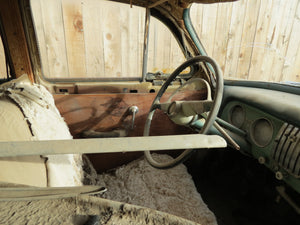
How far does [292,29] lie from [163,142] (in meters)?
3.52

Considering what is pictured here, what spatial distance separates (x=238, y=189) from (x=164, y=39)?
1493 millimetres

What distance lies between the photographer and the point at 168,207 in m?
1.18

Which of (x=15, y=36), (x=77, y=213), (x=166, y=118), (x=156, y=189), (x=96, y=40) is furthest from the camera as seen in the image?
(x=96, y=40)

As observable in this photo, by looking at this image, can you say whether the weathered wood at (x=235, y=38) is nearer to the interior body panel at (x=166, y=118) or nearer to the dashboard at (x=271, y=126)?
the interior body panel at (x=166, y=118)

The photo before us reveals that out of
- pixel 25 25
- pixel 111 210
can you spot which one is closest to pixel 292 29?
pixel 25 25

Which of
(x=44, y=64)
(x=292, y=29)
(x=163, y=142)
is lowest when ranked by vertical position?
(x=163, y=142)

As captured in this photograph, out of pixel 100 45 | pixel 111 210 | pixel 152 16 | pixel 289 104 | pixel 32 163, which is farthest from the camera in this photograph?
pixel 100 45

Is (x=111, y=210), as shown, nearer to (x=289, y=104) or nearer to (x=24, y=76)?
(x=289, y=104)

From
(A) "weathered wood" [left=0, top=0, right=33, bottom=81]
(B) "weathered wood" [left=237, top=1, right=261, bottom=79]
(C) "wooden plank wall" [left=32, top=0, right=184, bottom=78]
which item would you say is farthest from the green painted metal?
(B) "weathered wood" [left=237, top=1, right=261, bottom=79]

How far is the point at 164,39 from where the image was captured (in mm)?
2020

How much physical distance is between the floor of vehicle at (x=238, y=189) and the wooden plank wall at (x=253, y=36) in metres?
1.81

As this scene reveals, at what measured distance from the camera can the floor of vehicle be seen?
1.20 m

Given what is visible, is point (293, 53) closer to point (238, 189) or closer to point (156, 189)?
point (238, 189)

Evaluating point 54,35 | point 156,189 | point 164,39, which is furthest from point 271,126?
point 54,35
